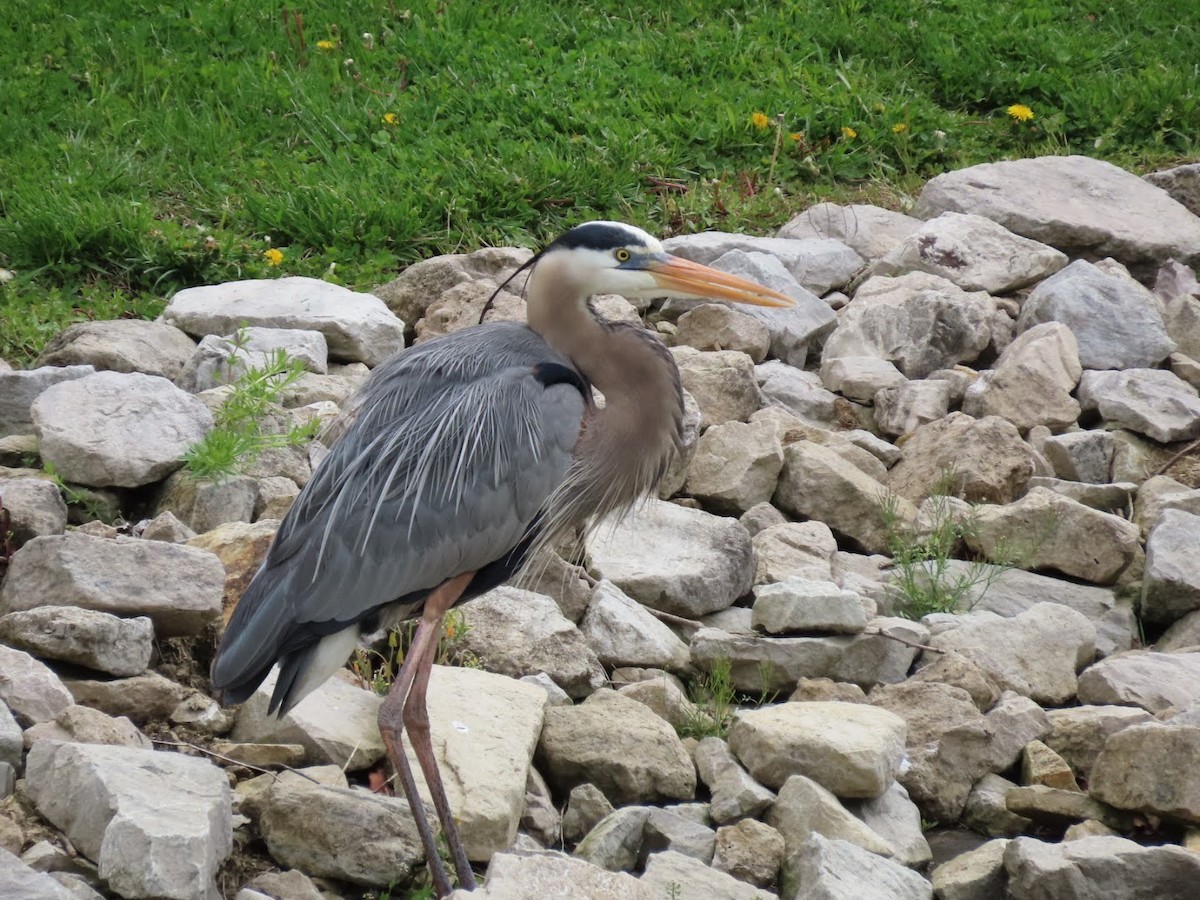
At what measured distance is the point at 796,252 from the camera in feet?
22.9

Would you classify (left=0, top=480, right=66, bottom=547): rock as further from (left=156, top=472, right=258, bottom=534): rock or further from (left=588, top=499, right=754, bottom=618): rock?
(left=588, top=499, right=754, bottom=618): rock

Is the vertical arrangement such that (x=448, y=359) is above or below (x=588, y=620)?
above

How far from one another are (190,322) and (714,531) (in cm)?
240

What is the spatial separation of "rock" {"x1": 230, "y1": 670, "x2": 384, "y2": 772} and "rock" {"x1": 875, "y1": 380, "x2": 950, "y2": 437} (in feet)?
9.06

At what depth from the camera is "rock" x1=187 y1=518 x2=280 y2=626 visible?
407 cm

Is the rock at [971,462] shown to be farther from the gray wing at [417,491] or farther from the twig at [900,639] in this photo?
the gray wing at [417,491]

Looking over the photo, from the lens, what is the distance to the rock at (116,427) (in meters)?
4.56

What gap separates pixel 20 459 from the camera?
483 cm

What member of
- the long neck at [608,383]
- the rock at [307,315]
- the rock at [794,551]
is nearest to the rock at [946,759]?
the rock at [794,551]

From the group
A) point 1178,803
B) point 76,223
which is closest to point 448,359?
point 1178,803

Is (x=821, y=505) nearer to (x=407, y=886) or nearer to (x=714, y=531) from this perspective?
(x=714, y=531)

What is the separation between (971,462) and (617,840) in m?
2.45

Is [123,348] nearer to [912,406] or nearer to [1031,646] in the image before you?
[912,406]

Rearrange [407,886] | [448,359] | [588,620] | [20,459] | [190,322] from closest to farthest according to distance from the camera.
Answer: [407,886] → [448,359] → [588,620] → [20,459] → [190,322]
